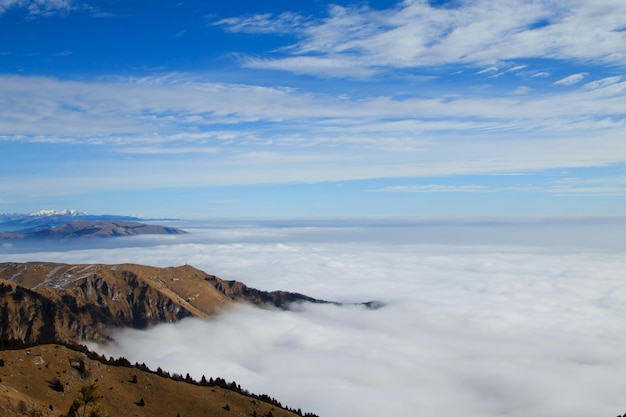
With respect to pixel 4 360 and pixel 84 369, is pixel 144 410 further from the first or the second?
pixel 4 360

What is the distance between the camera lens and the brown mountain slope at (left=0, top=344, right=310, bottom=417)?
72312 millimetres

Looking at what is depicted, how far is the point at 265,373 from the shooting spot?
19200 centimetres

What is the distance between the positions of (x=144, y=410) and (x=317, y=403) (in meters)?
91.7

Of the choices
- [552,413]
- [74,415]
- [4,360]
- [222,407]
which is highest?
[4,360]

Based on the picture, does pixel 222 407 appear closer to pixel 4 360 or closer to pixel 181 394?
pixel 181 394

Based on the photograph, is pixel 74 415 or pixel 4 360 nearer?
pixel 74 415

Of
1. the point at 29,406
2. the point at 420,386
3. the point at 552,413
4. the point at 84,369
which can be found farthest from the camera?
the point at 420,386

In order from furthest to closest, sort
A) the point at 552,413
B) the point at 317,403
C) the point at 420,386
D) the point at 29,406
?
the point at 420,386, the point at 552,413, the point at 317,403, the point at 29,406

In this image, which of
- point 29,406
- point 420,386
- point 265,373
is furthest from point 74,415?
point 420,386

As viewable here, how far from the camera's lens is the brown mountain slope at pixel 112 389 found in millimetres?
72312

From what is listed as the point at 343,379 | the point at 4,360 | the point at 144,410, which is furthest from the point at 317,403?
Answer: the point at 4,360

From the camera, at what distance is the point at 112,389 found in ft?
264

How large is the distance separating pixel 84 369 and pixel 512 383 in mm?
170533

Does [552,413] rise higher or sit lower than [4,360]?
lower
